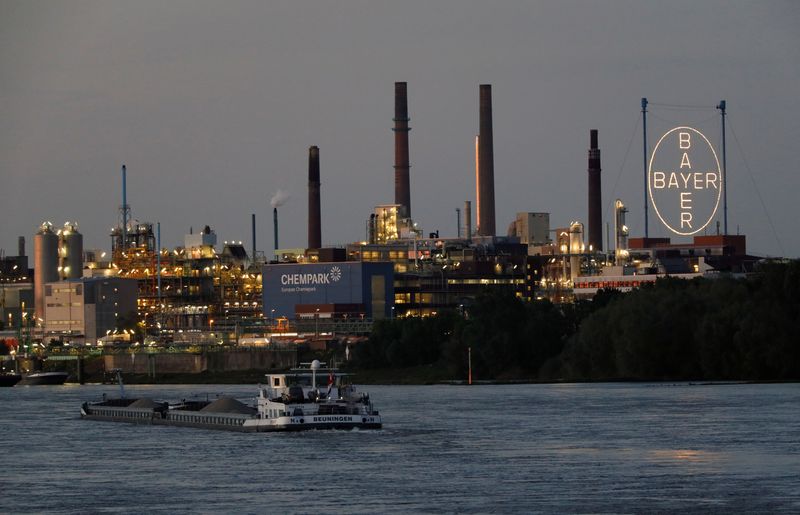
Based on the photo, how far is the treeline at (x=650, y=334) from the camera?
121m

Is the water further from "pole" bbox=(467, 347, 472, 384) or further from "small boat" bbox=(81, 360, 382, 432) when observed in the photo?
"pole" bbox=(467, 347, 472, 384)

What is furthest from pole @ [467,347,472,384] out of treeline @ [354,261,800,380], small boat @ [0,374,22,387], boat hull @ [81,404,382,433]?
small boat @ [0,374,22,387]

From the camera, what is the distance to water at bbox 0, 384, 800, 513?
53.4 metres

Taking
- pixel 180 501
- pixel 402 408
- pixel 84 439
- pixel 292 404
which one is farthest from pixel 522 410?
pixel 180 501

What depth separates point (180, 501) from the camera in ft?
180

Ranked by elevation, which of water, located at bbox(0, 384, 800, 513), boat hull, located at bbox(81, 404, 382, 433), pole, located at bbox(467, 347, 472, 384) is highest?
pole, located at bbox(467, 347, 472, 384)

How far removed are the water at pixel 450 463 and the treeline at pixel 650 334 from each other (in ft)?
56.9

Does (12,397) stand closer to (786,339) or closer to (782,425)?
(786,339)

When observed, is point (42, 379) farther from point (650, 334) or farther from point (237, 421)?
point (237, 421)

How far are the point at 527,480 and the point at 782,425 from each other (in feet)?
78.3

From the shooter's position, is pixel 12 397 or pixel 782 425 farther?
pixel 12 397

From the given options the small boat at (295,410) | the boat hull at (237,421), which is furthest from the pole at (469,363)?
the small boat at (295,410)

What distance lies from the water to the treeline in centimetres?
1734

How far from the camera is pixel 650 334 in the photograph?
125625 millimetres
